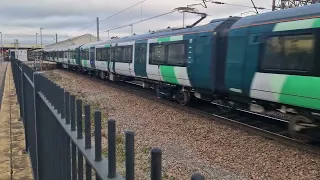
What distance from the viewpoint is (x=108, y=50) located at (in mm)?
21188

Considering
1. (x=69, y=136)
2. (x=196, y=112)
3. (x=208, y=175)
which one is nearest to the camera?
(x=69, y=136)

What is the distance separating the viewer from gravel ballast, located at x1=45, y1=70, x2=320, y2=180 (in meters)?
5.46

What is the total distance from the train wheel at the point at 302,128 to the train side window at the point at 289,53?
1.15 meters

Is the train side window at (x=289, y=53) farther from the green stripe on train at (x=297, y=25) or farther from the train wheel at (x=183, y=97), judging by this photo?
the train wheel at (x=183, y=97)

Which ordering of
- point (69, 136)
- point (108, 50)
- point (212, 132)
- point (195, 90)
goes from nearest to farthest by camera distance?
point (69, 136) < point (212, 132) < point (195, 90) < point (108, 50)

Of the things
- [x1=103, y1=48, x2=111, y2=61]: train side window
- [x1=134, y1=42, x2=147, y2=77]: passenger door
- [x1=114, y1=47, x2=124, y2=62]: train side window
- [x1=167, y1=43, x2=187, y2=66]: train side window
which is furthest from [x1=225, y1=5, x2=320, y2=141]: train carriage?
[x1=103, y1=48, x2=111, y2=61]: train side window

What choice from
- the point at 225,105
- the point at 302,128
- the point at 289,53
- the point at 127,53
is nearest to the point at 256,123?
the point at 225,105

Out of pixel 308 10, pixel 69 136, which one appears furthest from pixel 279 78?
pixel 69 136

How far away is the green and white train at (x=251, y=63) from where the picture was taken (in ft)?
22.5

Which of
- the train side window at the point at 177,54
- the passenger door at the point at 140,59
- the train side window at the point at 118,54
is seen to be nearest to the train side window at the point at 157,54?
the train side window at the point at 177,54

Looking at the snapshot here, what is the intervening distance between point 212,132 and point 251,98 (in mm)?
1459

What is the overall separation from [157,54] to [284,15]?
6.90 meters

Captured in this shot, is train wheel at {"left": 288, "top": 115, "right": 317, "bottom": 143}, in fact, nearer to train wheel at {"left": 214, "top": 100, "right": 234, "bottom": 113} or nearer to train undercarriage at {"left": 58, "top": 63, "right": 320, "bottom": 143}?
train undercarriage at {"left": 58, "top": 63, "right": 320, "bottom": 143}

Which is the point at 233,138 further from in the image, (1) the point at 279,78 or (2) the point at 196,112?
(2) the point at 196,112
